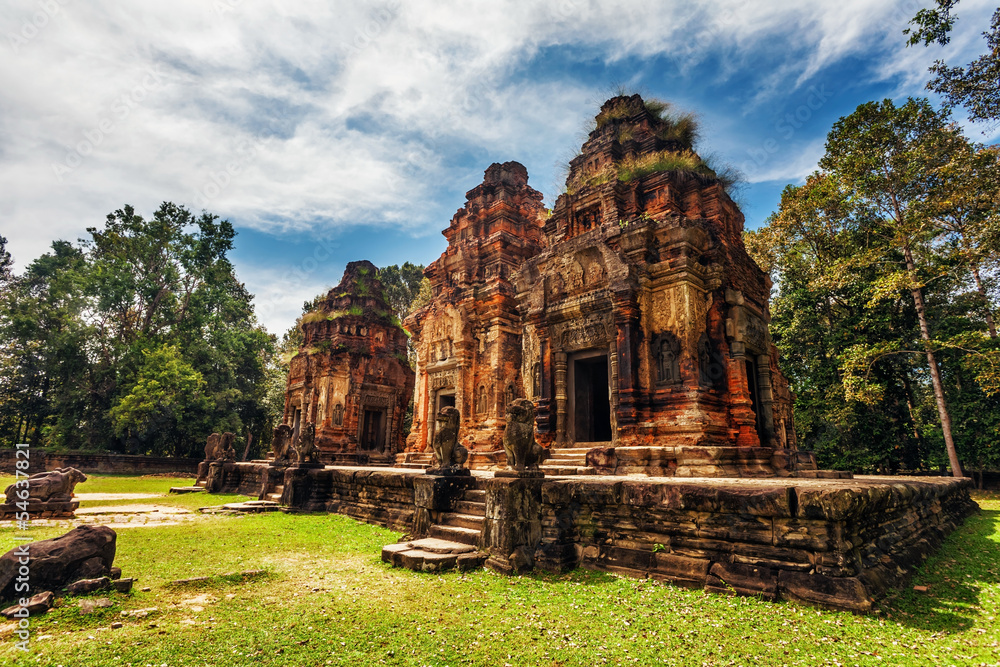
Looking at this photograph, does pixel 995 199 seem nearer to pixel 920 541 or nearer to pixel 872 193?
pixel 872 193

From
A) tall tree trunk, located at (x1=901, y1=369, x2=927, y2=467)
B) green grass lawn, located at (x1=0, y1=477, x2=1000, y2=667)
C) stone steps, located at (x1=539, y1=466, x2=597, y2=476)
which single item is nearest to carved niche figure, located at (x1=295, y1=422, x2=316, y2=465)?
stone steps, located at (x1=539, y1=466, x2=597, y2=476)

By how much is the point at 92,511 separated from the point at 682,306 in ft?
43.1

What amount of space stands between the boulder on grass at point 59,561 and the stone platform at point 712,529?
3741mm

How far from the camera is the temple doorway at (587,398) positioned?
11.7 metres

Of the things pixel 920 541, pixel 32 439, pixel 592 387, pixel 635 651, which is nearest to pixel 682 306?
pixel 592 387

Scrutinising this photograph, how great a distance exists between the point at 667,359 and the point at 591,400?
8.70ft

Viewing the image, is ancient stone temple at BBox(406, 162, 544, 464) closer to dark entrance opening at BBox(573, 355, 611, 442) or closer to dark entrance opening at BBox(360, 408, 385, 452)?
dark entrance opening at BBox(573, 355, 611, 442)

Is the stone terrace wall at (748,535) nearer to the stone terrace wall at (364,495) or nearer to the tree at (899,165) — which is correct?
the stone terrace wall at (364,495)

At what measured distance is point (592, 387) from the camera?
1250cm

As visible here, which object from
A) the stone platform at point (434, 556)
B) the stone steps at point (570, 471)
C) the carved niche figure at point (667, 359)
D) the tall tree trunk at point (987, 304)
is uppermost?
the tall tree trunk at point (987, 304)

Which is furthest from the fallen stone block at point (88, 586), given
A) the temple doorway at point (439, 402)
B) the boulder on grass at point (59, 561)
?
the temple doorway at point (439, 402)

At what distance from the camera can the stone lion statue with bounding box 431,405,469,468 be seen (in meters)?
7.90

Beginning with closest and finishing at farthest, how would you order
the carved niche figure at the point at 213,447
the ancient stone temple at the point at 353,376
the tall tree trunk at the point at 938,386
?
the tall tree trunk at the point at 938,386 → the carved niche figure at the point at 213,447 → the ancient stone temple at the point at 353,376

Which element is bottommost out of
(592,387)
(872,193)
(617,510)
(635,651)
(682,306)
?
(635,651)
